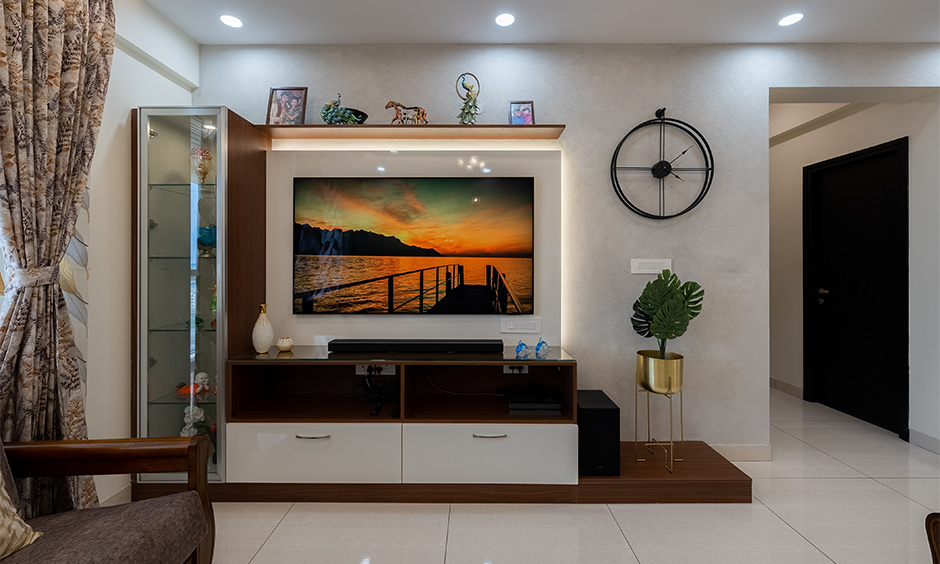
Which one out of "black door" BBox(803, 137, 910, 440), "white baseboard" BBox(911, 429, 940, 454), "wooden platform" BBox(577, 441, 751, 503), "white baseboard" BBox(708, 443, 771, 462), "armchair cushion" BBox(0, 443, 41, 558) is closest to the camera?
"armchair cushion" BBox(0, 443, 41, 558)

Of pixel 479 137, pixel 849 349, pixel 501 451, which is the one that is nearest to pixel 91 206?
pixel 479 137

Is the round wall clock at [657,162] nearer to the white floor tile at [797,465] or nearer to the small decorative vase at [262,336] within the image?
the white floor tile at [797,465]

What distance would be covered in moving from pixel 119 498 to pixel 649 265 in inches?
122

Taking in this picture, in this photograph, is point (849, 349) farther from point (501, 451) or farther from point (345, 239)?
point (345, 239)

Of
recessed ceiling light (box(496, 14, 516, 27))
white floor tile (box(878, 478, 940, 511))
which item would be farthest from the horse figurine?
white floor tile (box(878, 478, 940, 511))

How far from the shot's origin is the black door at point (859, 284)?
352 cm

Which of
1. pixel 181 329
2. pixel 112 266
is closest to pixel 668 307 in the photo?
pixel 181 329

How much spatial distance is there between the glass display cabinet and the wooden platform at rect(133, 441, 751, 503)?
236 millimetres

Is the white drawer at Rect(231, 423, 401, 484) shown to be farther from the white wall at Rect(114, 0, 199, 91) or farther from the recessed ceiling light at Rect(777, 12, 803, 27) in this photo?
the recessed ceiling light at Rect(777, 12, 803, 27)

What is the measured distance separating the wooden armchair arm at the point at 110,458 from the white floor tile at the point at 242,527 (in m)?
0.45

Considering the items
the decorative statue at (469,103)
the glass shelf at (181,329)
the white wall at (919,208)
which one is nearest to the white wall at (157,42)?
the glass shelf at (181,329)

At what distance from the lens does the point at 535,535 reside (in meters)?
2.22

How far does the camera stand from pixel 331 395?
118 inches

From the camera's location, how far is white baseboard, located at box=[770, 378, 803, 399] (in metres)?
4.62
